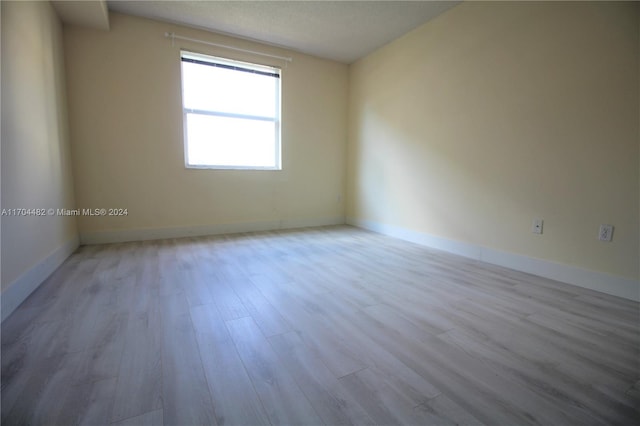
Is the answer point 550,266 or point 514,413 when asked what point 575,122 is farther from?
point 514,413

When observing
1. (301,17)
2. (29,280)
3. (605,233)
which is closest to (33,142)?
(29,280)

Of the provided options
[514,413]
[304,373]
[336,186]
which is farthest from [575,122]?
[336,186]

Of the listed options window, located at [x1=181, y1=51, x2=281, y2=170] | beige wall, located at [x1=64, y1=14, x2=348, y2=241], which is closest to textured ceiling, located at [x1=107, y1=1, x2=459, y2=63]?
beige wall, located at [x1=64, y1=14, x2=348, y2=241]

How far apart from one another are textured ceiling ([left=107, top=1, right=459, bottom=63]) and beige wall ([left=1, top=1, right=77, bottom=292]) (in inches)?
40.1

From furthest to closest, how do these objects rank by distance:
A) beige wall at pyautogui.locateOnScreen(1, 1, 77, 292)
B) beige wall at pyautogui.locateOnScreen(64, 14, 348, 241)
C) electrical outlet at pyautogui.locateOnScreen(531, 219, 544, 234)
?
beige wall at pyautogui.locateOnScreen(64, 14, 348, 241) → electrical outlet at pyautogui.locateOnScreen(531, 219, 544, 234) → beige wall at pyautogui.locateOnScreen(1, 1, 77, 292)

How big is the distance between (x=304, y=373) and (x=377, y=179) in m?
3.32

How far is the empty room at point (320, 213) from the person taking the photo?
1165mm

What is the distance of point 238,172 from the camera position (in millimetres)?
3967

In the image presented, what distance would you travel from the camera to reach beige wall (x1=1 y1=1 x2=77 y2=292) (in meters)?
1.75

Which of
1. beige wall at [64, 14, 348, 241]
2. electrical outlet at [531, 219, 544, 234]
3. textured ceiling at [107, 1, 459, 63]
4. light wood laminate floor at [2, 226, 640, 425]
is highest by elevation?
textured ceiling at [107, 1, 459, 63]

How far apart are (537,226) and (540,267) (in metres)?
0.35

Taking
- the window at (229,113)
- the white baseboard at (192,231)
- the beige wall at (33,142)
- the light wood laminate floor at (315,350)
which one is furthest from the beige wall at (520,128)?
the beige wall at (33,142)

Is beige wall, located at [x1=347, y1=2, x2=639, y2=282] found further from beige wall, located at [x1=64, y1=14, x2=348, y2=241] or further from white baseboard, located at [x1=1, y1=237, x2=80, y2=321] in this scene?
white baseboard, located at [x1=1, y1=237, x2=80, y2=321]

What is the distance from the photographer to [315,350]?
1.38 m
